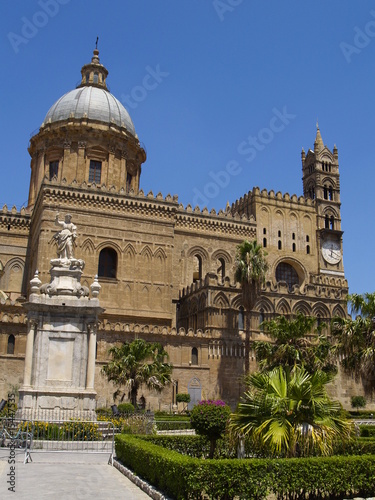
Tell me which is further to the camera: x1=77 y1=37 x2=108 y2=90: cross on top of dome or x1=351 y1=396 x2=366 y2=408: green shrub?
x1=77 y1=37 x2=108 y2=90: cross on top of dome

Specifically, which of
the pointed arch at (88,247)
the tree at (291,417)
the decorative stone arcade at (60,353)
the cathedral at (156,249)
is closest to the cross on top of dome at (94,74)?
the cathedral at (156,249)

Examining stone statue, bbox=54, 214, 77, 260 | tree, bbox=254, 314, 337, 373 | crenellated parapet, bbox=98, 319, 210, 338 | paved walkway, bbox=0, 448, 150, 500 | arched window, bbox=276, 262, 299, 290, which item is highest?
arched window, bbox=276, 262, 299, 290

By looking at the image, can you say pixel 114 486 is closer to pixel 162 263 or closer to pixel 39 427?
pixel 39 427

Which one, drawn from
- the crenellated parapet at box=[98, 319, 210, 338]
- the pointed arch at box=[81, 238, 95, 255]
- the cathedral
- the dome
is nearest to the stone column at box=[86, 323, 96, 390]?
the cathedral

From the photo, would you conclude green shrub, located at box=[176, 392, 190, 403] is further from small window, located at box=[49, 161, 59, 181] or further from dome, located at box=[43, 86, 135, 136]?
dome, located at box=[43, 86, 135, 136]

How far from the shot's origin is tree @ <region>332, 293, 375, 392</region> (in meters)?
23.7

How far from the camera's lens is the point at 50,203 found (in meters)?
40.2

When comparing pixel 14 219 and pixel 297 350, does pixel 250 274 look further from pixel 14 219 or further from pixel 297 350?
pixel 14 219

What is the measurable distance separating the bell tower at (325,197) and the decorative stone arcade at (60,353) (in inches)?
1396

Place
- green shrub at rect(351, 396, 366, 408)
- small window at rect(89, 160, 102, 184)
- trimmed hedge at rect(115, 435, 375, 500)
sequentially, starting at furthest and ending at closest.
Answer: small window at rect(89, 160, 102, 184)
green shrub at rect(351, 396, 366, 408)
trimmed hedge at rect(115, 435, 375, 500)

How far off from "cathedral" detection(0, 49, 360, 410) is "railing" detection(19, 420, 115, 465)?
1682 centimetres

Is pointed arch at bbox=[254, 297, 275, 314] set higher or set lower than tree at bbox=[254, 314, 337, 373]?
higher

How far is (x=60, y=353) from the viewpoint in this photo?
17.8 m

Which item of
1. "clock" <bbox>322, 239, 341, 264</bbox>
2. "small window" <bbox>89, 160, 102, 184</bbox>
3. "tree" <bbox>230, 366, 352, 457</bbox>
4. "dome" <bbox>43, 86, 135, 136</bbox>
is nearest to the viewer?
"tree" <bbox>230, 366, 352, 457</bbox>
